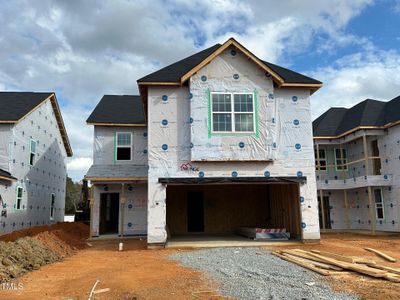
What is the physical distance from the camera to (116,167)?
20625 millimetres

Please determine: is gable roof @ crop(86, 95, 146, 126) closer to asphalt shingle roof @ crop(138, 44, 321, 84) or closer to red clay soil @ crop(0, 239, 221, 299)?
asphalt shingle roof @ crop(138, 44, 321, 84)

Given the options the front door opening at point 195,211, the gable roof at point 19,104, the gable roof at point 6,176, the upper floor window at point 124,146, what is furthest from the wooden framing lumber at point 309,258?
the gable roof at point 19,104

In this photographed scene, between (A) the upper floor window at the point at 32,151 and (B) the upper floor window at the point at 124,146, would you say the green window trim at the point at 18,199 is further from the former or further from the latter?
(B) the upper floor window at the point at 124,146

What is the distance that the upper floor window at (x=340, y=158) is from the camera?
23.8m

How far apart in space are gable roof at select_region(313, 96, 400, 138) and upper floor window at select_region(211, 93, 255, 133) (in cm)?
868

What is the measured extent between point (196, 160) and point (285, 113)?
15.1 ft

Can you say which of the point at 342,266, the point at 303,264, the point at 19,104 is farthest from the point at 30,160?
the point at 342,266

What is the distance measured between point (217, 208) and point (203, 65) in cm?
895

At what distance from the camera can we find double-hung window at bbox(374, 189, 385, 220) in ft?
68.3

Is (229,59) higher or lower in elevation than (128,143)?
higher

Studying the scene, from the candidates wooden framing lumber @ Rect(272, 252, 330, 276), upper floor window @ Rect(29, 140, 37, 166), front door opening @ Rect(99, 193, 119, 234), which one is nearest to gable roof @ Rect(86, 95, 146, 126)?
front door opening @ Rect(99, 193, 119, 234)

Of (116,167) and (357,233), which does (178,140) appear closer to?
(116,167)

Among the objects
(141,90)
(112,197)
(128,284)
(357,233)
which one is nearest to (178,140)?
(141,90)

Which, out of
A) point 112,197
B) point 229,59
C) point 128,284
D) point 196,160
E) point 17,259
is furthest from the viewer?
point 112,197
